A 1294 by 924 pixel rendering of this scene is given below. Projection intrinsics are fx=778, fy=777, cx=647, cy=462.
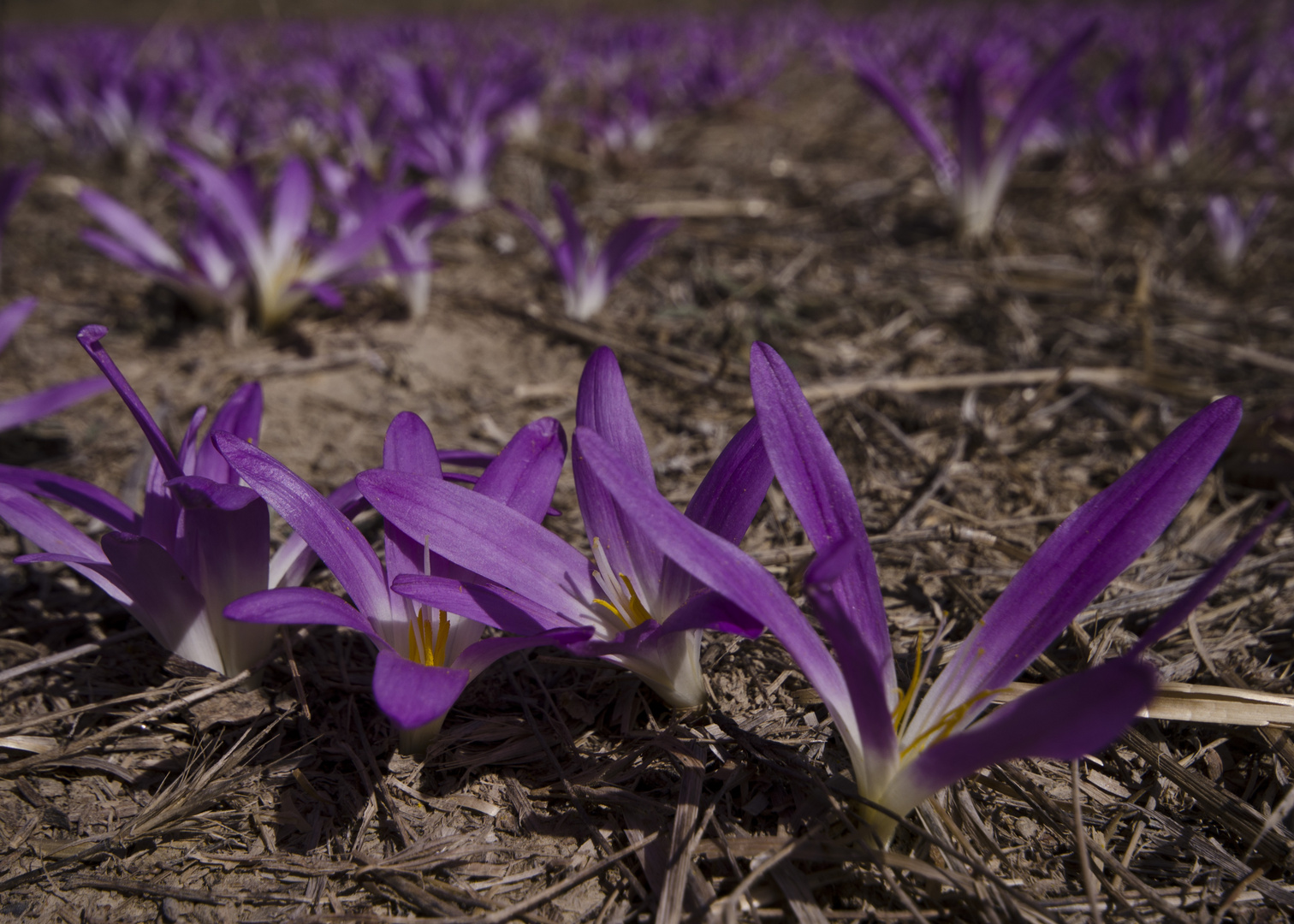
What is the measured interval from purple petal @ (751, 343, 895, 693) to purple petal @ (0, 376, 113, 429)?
1.53 metres

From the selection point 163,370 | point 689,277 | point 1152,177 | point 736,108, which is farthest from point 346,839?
point 736,108

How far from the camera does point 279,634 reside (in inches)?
54.1

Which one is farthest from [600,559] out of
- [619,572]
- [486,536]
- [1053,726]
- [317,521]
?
[1053,726]

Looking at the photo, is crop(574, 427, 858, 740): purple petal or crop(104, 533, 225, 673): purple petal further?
crop(104, 533, 225, 673): purple petal

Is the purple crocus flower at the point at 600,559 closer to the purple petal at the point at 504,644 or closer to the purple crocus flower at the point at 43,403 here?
the purple petal at the point at 504,644

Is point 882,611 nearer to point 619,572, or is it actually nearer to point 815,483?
point 815,483

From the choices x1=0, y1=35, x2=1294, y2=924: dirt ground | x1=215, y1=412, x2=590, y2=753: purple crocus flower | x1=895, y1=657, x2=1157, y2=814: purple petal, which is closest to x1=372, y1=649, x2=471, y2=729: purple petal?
x1=215, y1=412, x2=590, y2=753: purple crocus flower

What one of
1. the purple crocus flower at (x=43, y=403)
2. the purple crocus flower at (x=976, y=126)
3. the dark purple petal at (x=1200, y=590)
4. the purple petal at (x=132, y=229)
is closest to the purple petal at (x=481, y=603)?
the dark purple petal at (x=1200, y=590)

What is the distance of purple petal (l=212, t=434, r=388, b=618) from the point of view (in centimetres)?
105

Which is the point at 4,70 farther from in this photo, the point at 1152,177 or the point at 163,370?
the point at 1152,177

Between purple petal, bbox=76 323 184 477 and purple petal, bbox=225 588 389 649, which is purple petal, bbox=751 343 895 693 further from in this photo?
purple petal, bbox=76 323 184 477

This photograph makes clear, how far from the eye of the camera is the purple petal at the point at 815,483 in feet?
3.37

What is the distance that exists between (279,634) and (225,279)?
5.40 ft

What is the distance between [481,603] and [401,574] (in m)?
0.11
